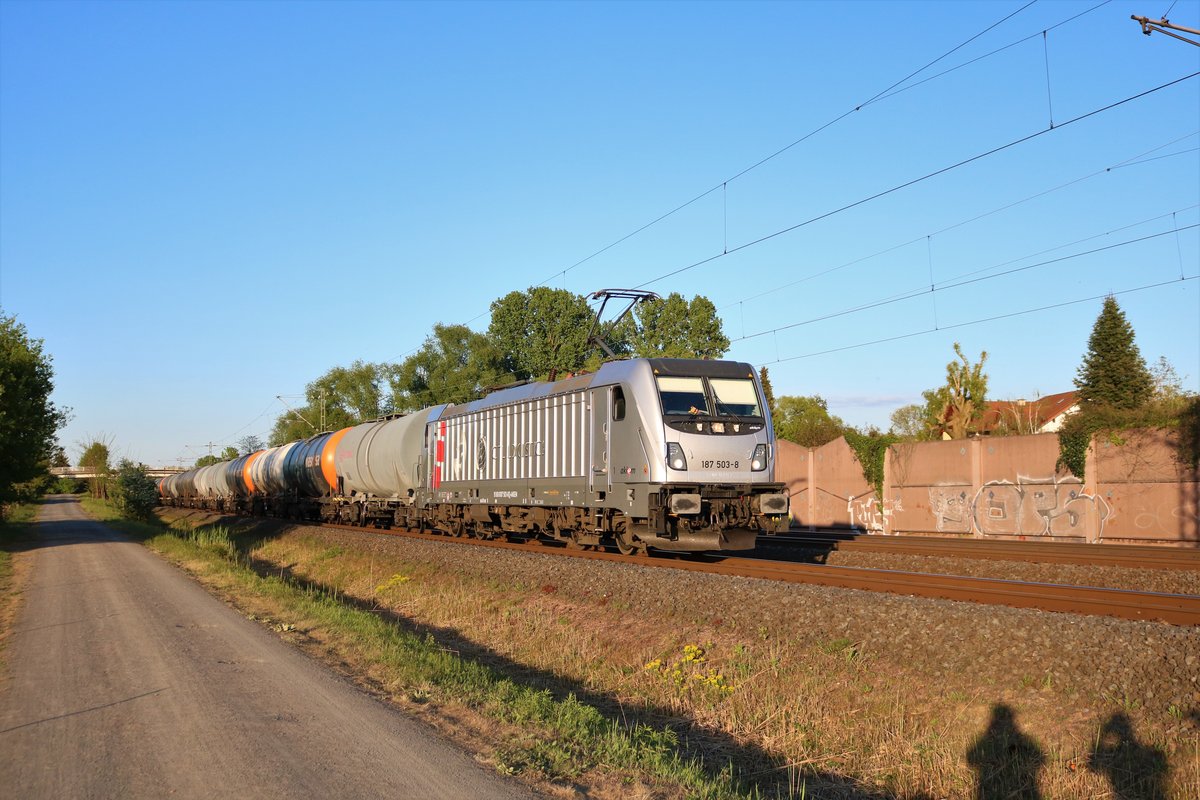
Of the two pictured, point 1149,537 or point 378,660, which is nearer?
point 378,660

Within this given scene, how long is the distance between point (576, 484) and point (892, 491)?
721 inches

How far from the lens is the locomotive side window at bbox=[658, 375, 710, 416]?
16.1 meters

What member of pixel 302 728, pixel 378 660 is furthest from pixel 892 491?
pixel 302 728

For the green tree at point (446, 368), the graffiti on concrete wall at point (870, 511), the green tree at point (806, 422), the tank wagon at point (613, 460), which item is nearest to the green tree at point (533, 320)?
the green tree at point (446, 368)

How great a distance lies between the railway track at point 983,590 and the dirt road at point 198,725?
290 inches

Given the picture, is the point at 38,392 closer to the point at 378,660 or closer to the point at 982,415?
the point at 378,660

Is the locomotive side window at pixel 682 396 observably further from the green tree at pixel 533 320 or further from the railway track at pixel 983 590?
the green tree at pixel 533 320

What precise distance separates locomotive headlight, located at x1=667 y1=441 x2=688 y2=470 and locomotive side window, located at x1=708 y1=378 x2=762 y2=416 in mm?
1263

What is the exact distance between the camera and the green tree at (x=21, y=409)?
30.4 metres

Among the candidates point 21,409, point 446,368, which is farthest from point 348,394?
point 21,409

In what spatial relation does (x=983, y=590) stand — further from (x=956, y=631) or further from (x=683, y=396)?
(x=683, y=396)

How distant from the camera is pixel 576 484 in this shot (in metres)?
18.3

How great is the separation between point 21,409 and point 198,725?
97.6 ft

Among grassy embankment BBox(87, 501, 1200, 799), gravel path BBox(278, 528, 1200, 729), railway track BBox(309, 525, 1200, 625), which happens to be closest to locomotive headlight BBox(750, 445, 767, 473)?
railway track BBox(309, 525, 1200, 625)
